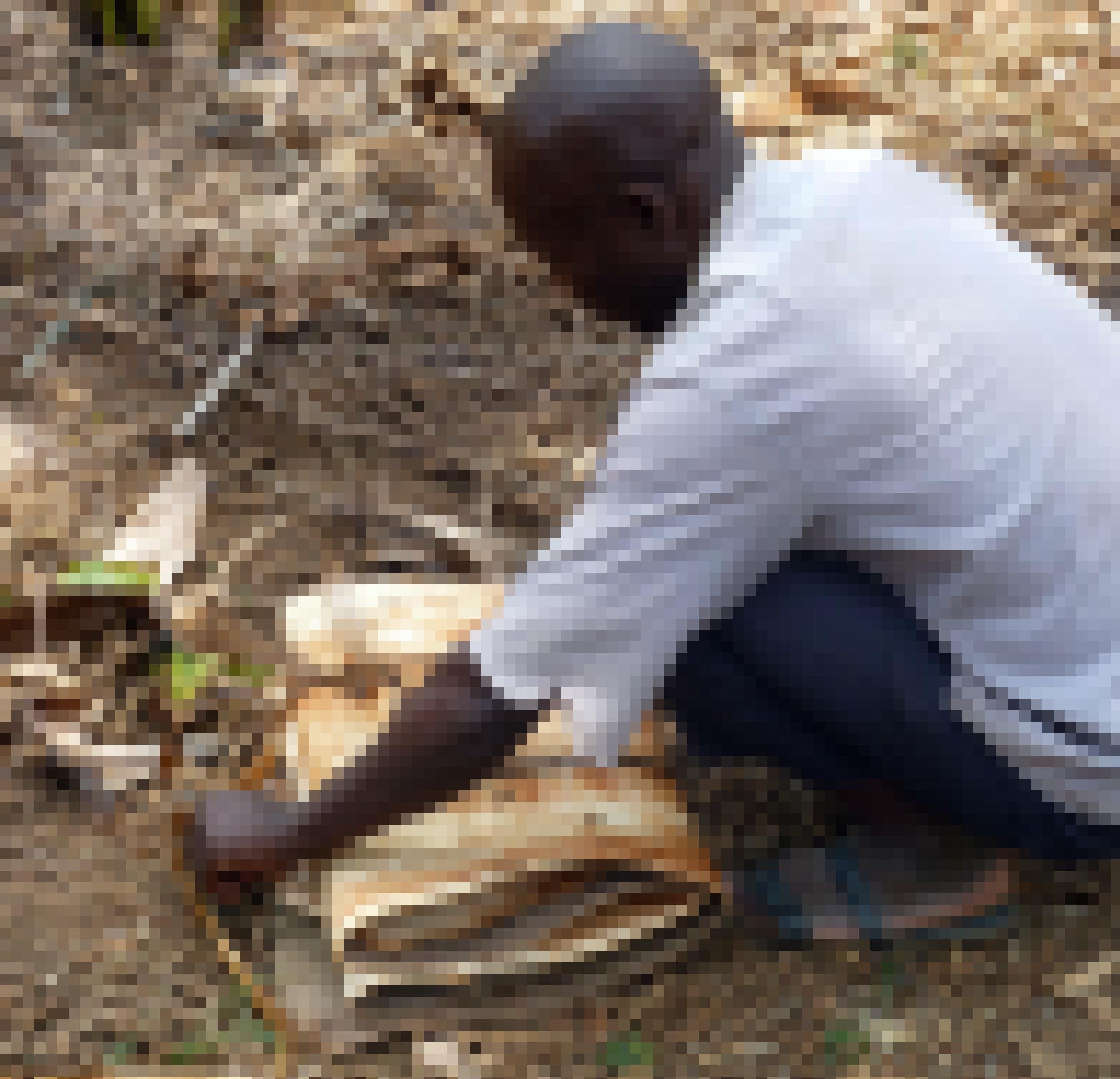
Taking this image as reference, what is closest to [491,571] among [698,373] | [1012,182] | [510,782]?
[510,782]

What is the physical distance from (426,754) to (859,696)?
486mm

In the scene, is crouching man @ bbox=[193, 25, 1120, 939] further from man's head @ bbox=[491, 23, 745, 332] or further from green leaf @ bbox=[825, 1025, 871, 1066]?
green leaf @ bbox=[825, 1025, 871, 1066]

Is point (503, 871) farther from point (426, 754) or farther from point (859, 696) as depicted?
point (859, 696)

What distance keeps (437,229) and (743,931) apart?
1.50 m

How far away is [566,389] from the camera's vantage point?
2717mm

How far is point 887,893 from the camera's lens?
1972mm

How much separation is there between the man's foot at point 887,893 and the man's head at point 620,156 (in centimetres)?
85

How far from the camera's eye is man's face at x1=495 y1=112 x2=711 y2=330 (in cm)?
142

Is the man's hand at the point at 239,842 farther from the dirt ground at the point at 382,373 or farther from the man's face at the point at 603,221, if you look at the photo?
the man's face at the point at 603,221

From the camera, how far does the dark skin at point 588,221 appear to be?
141 cm

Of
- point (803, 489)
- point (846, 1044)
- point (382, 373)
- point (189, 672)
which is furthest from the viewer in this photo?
point (382, 373)

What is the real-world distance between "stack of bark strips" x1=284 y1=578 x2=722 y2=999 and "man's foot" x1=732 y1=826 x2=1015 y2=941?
91 mm

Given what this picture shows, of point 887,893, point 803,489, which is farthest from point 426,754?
point 887,893

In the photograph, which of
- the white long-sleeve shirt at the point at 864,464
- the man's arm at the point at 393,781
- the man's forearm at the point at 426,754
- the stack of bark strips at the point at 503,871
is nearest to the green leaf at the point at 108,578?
the stack of bark strips at the point at 503,871
